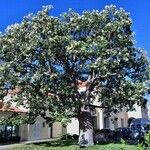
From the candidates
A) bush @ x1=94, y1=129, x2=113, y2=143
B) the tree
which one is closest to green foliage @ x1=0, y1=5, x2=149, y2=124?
the tree

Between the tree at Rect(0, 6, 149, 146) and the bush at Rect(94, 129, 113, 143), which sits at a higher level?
the tree at Rect(0, 6, 149, 146)

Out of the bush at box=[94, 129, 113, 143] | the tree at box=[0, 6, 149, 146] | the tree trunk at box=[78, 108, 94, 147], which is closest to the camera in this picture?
the tree at box=[0, 6, 149, 146]

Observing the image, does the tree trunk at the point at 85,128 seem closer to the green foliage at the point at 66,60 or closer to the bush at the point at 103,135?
the green foliage at the point at 66,60

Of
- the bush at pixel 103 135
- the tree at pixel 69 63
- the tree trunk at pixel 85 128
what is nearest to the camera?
the tree at pixel 69 63

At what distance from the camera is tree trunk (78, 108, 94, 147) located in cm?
2912

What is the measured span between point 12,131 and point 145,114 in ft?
129

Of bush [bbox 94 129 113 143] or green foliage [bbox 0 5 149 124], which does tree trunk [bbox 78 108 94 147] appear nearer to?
green foliage [bbox 0 5 149 124]

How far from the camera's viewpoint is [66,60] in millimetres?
27984

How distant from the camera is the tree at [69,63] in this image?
26.6 metres

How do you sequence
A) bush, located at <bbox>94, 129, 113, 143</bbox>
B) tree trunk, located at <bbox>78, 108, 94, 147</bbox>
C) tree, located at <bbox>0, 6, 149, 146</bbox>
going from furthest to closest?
bush, located at <bbox>94, 129, 113, 143</bbox> → tree trunk, located at <bbox>78, 108, 94, 147</bbox> → tree, located at <bbox>0, 6, 149, 146</bbox>

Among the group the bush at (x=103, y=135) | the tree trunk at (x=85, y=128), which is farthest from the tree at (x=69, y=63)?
the bush at (x=103, y=135)

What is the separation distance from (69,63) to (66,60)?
21.3 inches

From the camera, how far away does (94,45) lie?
26375 mm

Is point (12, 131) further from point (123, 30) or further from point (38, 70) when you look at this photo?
point (123, 30)
